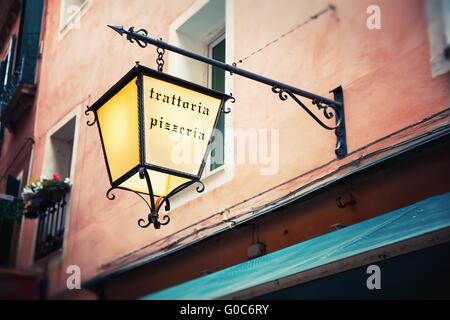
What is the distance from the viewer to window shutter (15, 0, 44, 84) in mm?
13195

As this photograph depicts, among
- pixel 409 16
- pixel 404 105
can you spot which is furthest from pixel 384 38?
pixel 404 105

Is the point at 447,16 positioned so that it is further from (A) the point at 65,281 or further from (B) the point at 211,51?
(A) the point at 65,281

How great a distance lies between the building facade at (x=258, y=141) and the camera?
5344 millimetres

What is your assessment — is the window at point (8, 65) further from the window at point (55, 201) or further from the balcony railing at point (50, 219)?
the balcony railing at point (50, 219)

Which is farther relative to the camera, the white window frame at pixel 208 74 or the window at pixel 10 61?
the window at pixel 10 61

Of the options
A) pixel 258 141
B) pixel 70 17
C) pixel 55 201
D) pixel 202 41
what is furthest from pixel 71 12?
pixel 258 141

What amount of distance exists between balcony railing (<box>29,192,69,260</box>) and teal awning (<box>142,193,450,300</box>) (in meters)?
4.32

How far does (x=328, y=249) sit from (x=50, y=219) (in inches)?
266

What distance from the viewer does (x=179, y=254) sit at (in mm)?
7527

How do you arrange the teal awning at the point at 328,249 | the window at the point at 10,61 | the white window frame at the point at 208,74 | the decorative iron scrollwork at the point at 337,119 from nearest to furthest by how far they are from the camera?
the teal awning at the point at 328,249, the decorative iron scrollwork at the point at 337,119, the white window frame at the point at 208,74, the window at the point at 10,61

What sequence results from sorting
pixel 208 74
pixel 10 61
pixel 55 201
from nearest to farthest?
pixel 208 74
pixel 55 201
pixel 10 61

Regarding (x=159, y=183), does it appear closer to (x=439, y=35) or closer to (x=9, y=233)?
(x=439, y=35)

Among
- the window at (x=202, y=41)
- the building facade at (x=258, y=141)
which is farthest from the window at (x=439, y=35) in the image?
the window at (x=202, y=41)

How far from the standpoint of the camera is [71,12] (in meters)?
12.7
